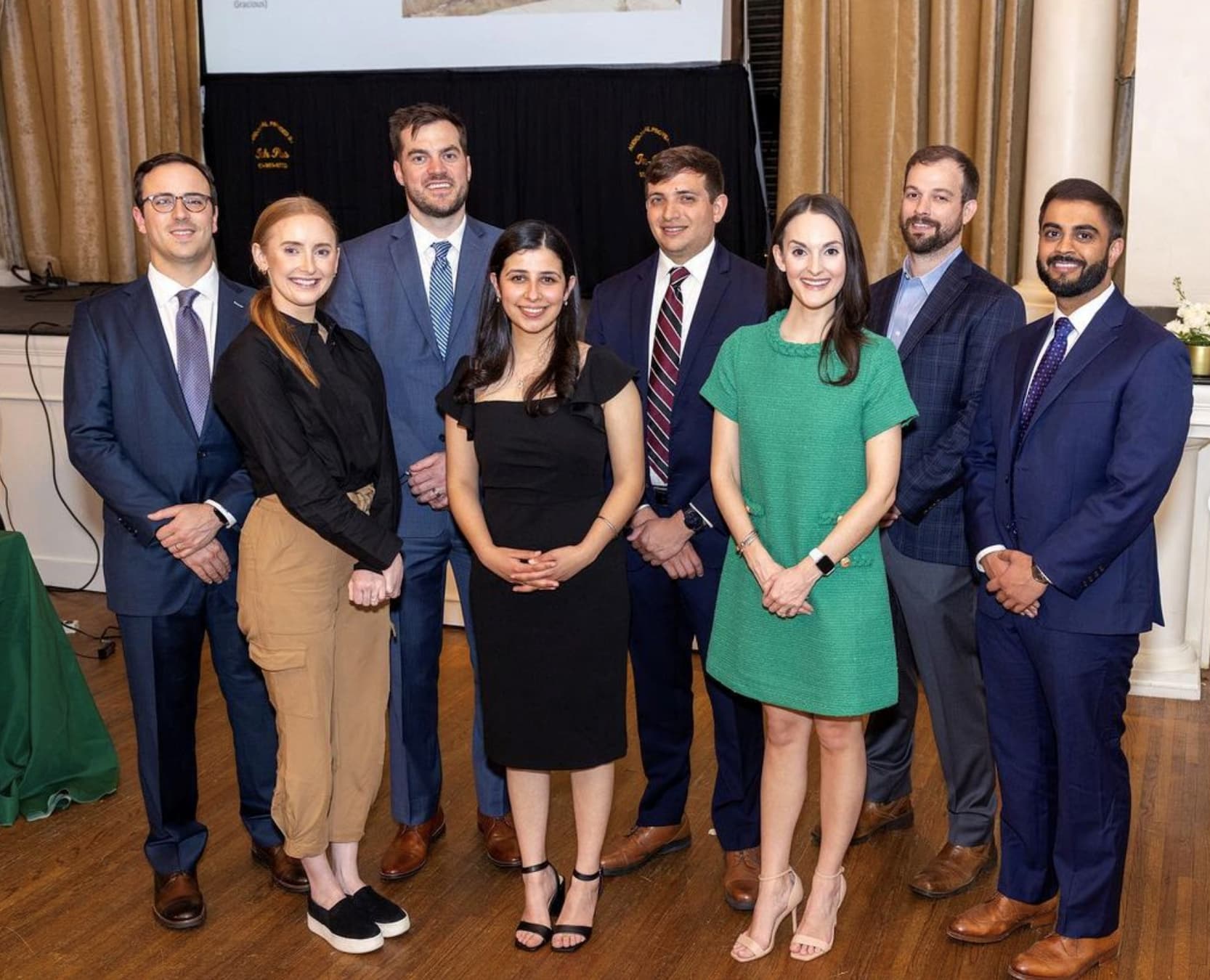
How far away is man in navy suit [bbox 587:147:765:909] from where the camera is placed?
339cm

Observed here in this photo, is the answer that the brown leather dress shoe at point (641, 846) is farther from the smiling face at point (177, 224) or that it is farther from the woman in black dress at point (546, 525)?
the smiling face at point (177, 224)

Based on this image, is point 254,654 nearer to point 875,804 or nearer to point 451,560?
point 451,560

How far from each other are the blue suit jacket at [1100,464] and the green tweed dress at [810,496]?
29cm

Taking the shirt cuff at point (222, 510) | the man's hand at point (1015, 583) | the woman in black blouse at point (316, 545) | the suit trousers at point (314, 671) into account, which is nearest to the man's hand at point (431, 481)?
the woman in black blouse at point (316, 545)

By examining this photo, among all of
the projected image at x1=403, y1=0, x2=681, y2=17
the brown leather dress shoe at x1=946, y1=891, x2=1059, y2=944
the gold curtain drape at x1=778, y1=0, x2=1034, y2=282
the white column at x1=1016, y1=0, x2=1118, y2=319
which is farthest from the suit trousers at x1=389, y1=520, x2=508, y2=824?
the projected image at x1=403, y1=0, x2=681, y2=17

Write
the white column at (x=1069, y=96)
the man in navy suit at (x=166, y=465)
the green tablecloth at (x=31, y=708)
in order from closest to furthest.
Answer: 1. the man in navy suit at (x=166, y=465)
2. the green tablecloth at (x=31, y=708)
3. the white column at (x=1069, y=96)

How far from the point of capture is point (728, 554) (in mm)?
Answer: 3184

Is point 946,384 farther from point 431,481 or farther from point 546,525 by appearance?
point 431,481

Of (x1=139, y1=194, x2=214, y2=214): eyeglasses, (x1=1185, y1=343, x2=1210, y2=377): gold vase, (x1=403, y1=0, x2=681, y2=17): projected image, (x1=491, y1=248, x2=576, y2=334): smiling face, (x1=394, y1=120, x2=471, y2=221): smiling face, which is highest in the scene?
(x1=403, y1=0, x2=681, y2=17): projected image

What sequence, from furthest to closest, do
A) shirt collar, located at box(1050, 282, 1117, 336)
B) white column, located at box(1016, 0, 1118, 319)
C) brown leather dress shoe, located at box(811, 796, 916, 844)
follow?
white column, located at box(1016, 0, 1118, 319)
brown leather dress shoe, located at box(811, 796, 916, 844)
shirt collar, located at box(1050, 282, 1117, 336)

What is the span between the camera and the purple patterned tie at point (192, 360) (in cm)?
329

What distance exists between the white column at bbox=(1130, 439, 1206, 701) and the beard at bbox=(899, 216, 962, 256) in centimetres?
189

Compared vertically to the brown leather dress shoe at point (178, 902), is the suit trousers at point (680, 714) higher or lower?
higher

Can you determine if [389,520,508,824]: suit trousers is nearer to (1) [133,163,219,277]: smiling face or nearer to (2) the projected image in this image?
(1) [133,163,219,277]: smiling face
